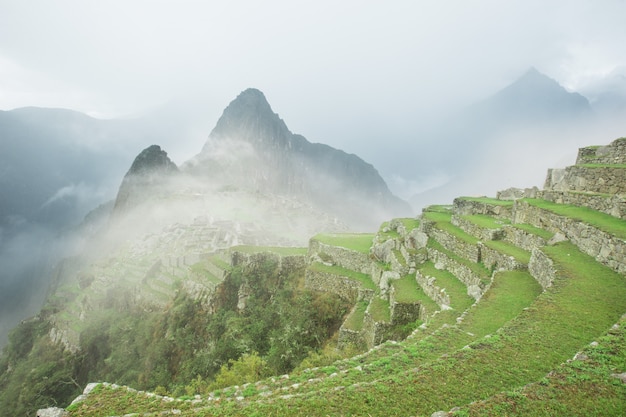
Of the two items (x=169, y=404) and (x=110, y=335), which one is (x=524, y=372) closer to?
(x=169, y=404)

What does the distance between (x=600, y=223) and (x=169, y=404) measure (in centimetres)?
1271

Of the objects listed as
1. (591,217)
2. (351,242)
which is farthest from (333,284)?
(591,217)

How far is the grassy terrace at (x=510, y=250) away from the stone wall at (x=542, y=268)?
457 millimetres

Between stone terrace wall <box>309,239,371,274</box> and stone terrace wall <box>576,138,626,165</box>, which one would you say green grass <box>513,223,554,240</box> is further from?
stone terrace wall <box>309,239,371,274</box>

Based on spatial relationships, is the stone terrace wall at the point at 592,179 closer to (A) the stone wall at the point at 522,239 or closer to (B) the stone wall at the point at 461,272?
(A) the stone wall at the point at 522,239

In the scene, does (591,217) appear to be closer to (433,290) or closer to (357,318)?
(433,290)

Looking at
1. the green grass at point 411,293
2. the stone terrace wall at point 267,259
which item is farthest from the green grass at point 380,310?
the stone terrace wall at point 267,259

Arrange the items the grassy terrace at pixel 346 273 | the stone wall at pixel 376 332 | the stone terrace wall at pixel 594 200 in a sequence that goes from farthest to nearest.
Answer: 1. the grassy terrace at pixel 346 273
2. the stone wall at pixel 376 332
3. the stone terrace wall at pixel 594 200

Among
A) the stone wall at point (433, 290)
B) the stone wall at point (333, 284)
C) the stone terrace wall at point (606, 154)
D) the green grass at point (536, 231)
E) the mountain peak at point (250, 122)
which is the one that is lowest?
the stone wall at point (333, 284)

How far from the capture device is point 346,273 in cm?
1959

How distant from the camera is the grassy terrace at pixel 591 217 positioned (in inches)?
333

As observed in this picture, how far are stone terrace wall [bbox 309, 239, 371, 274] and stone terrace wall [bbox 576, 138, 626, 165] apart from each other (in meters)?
11.8

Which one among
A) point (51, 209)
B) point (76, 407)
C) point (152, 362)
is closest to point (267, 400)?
point (76, 407)

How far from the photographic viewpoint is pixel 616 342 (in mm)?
4883
